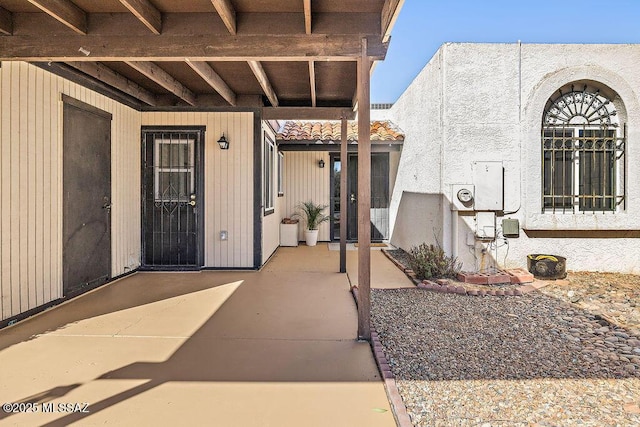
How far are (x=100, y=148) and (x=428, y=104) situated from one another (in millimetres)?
5192

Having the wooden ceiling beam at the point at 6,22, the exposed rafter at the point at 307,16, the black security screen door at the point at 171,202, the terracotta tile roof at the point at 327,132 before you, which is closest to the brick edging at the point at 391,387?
the exposed rafter at the point at 307,16

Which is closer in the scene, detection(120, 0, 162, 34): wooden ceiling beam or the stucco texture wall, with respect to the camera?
detection(120, 0, 162, 34): wooden ceiling beam

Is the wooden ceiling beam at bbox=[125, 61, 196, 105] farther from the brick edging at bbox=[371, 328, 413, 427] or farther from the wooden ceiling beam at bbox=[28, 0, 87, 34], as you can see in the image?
the brick edging at bbox=[371, 328, 413, 427]

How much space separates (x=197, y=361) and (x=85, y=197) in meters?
3.14

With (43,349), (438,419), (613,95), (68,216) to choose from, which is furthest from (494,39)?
(43,349)

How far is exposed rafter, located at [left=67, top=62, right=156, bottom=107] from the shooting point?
4.41 metres

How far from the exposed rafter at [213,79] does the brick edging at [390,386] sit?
10.4ft

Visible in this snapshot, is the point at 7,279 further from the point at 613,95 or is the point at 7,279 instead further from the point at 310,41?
the point at 613,95

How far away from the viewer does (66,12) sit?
10.5ft

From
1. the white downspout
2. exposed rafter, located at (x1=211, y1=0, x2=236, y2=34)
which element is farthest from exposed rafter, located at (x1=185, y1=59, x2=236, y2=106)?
the white downspout

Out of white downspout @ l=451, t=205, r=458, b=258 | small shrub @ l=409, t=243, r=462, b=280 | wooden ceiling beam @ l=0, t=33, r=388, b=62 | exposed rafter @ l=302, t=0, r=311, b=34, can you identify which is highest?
exposed rafter @ l=302, t=0, r=311, b=34

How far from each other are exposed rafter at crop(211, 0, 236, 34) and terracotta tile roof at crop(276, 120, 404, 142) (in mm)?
5242

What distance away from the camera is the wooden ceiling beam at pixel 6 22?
334cm

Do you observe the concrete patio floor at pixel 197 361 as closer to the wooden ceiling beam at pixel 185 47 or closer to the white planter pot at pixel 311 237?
the wooden ceiling beam at pixel 185 47
